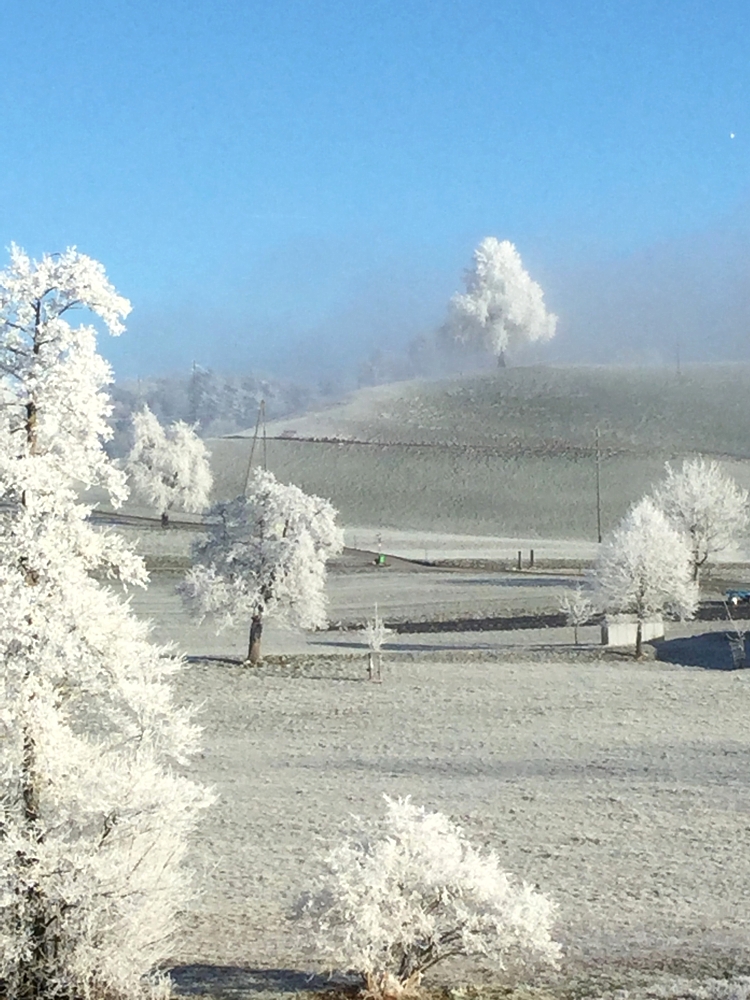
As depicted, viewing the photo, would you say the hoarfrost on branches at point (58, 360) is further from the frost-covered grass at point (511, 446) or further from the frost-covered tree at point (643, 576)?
the frost-covered grass at point (511, 446)

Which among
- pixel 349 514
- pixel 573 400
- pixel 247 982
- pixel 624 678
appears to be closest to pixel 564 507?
pixel 349 514

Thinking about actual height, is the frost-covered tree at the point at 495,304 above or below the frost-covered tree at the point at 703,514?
above

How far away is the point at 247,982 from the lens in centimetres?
1523

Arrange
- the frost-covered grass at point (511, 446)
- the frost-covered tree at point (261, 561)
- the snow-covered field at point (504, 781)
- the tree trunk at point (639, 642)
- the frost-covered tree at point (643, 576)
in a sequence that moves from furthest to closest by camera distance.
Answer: the frost-covered grass at point (511, 446), the frost-covered tree at point (643, 576), the tree trunk at point (639, 642), the frost-covered tree at point (261, 561), the snow-covered field at point (504, 781)

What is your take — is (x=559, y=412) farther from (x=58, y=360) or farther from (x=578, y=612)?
(x=58, y=360)

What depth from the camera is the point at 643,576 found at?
44844 mm

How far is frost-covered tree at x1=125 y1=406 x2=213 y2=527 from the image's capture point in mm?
91500

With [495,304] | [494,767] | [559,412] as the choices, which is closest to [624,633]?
[494,767]

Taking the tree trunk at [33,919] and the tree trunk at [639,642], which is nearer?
the tree trunk at [33,919]

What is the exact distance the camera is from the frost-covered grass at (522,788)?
17.3m

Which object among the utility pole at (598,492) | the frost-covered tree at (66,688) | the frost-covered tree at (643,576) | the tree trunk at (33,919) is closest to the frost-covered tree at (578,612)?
the frost-covered tree at (643,576)

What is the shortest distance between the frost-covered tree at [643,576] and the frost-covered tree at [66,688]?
109 feet

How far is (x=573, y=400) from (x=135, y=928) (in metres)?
133

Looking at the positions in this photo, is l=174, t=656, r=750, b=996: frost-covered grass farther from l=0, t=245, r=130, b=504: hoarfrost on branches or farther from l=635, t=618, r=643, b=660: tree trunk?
l=0, t=245, r=130, b=504: hoarfrost on branches
